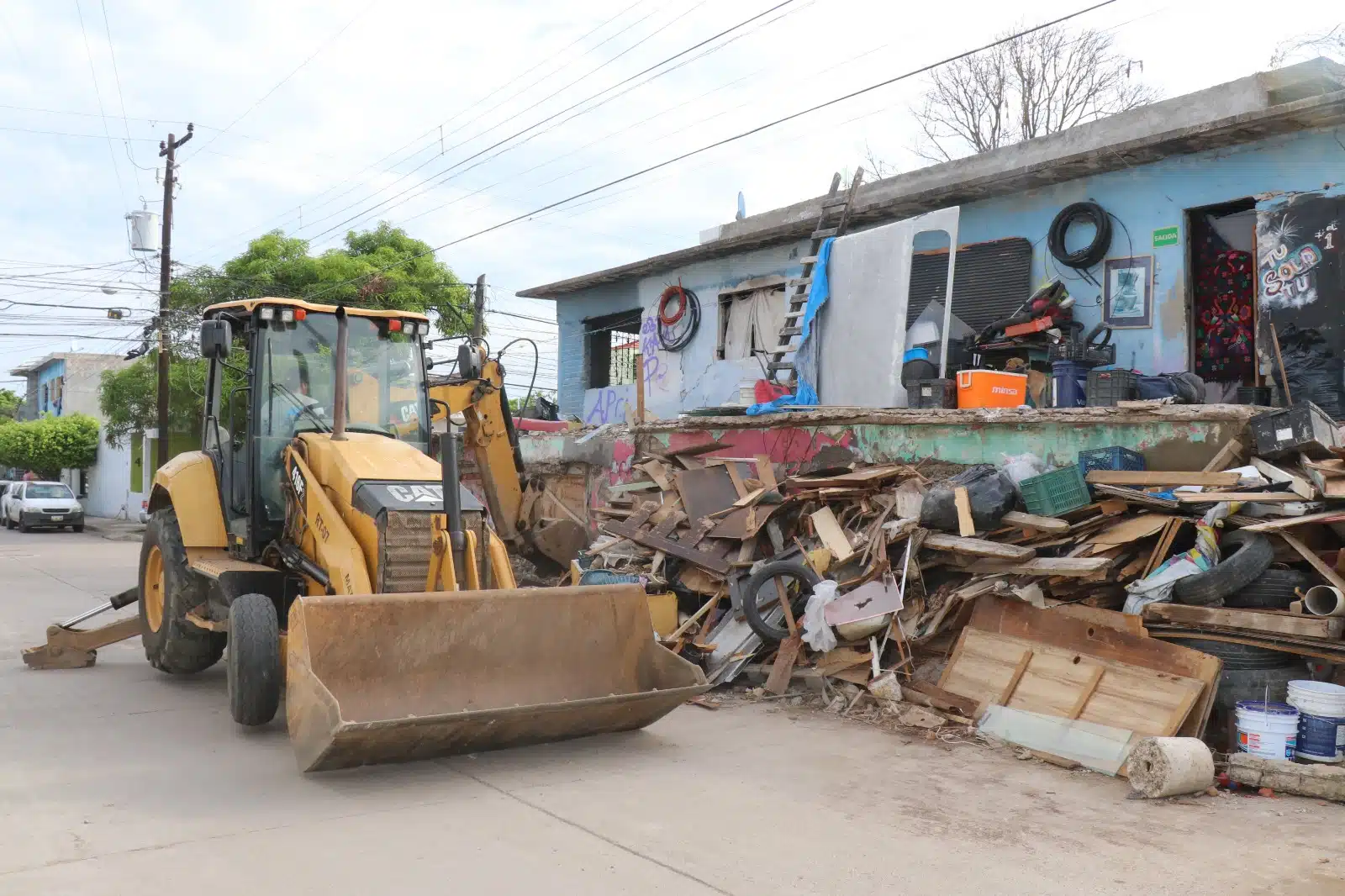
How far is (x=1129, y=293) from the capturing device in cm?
1188

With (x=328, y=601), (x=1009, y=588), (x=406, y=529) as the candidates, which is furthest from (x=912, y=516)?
(x=328, y=601)

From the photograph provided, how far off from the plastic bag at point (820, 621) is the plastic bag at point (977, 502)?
981 millimetres

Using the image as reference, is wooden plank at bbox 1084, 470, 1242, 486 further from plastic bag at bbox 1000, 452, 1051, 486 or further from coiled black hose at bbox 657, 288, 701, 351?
coiled black hose at bbox 657, 288, 701, 351

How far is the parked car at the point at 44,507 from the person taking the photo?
31.4 metres

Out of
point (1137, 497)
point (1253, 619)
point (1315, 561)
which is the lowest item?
point (1253, 619)

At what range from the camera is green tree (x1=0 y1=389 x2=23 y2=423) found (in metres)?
67.3

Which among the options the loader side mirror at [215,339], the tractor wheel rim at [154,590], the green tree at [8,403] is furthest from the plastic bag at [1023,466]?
the green tree at [8,403]

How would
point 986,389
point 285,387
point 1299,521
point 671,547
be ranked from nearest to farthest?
point 1299,521 < point 285,387 < point 671,547 < point 986,389

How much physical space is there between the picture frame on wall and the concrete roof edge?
1131mm

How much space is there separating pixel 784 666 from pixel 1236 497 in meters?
3.64

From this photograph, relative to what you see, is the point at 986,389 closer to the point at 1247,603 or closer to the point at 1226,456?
the point at 1226,456

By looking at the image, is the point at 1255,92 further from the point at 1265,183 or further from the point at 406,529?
the point at 406,529

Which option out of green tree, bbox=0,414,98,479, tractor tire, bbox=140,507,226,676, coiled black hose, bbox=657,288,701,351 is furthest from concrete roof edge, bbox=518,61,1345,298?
green tree, bbox=0,414,98,479

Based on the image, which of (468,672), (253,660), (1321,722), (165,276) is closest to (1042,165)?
(1321,722)
